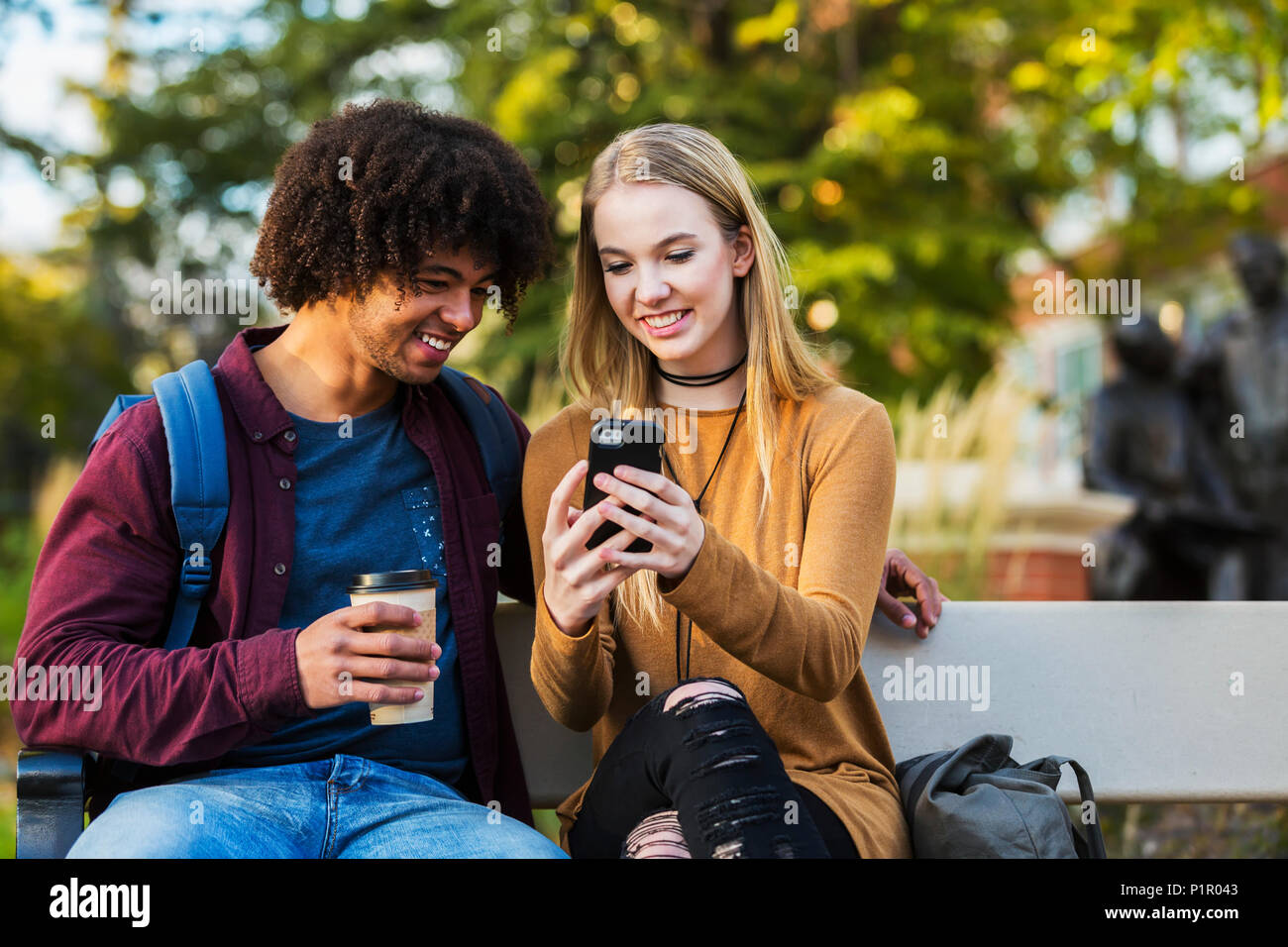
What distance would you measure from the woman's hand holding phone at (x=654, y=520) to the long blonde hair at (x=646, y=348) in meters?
0.43

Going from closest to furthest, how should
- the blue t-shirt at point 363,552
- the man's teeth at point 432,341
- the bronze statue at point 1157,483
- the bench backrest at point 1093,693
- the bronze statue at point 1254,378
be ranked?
1. the blue t-shirt at point 363,552
2. the man's teeth at point 432,341
3. the bench backrest at point 1093,693
4. the bronze statue at point 1157,483
5. the bronze statue at point 1254,378

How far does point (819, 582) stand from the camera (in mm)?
2363

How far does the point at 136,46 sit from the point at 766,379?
14558 millimetres

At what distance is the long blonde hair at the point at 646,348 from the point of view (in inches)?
102

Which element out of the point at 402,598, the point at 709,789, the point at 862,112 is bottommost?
the point at 709,789

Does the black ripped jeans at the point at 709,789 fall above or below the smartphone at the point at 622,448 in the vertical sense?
below

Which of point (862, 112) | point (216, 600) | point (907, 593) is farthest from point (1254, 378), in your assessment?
point (216, 600)

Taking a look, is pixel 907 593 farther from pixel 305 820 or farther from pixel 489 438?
pixel 305 820

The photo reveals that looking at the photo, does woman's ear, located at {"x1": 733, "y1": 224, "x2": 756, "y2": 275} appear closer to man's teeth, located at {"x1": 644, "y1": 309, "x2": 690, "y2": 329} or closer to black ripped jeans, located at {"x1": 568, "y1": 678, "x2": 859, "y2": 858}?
man's teeth, located at {"x1": 644, "y1": 309, "x2": 690, "y2": 329}

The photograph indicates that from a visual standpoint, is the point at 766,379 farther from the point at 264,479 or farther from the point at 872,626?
the point at 264,479

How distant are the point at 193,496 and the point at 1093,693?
2.05 metres

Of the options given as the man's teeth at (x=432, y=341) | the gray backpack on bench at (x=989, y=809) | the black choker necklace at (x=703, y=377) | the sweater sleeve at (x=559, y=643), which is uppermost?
the man's teeth at (x=432, y=341)

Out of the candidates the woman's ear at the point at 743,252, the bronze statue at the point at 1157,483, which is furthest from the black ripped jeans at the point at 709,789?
the bronze statue at the point at 1157,483

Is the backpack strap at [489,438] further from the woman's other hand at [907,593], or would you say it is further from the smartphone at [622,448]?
the woman's other hand at [907,593]
